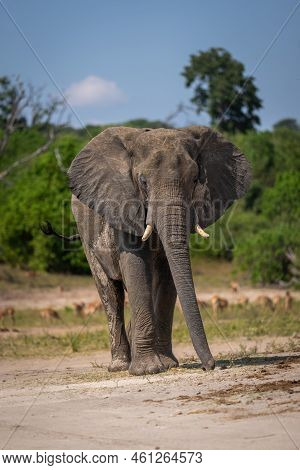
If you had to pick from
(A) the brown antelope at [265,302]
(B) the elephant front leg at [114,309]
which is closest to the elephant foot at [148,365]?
(B) the elephant front leg at [114,309]

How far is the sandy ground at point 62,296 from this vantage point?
27.8 meters

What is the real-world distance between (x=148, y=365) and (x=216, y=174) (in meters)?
2.56

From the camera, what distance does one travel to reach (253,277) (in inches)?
1248

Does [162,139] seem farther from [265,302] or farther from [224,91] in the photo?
[224,91]

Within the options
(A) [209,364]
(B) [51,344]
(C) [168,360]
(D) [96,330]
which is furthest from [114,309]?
(D) [96,330]

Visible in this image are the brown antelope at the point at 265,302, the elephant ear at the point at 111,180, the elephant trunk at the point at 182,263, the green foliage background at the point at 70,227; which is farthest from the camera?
the green foliage background at the point at 70,227

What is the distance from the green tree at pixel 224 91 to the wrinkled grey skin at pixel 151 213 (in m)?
38.4

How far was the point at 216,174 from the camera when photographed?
12.9 metres

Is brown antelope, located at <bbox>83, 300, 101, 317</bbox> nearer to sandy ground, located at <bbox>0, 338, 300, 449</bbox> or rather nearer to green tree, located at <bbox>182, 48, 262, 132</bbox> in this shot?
sandy ground, located at <bbox>0, 338, 300, 449</bbox>

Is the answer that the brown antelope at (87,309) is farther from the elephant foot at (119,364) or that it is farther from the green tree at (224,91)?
the green tree at (224,91)

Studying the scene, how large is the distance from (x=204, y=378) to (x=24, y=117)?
54.2m
